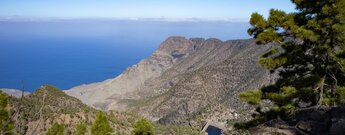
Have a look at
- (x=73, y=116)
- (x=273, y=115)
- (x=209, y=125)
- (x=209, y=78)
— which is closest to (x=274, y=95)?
(x=273, y=115)

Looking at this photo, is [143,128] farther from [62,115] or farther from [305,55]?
[62,115]

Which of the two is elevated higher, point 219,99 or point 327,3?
point 327,3

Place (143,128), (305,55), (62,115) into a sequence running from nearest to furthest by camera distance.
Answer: (305,55)
(143,128)
(62,115)

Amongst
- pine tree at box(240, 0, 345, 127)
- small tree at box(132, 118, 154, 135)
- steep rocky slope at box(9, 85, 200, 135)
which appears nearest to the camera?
pine tree at box(240, 0, 345, 127)

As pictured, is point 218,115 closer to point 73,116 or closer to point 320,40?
point 73,116

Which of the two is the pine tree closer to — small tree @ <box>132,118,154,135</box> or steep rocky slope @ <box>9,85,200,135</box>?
small tree @ <box>132,118,154,135</box>

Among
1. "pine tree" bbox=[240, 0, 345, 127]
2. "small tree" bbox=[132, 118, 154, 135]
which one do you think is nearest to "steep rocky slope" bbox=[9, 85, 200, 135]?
"small tree" bbox=[132, 118, 154, 135]

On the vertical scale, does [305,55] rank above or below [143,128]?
above

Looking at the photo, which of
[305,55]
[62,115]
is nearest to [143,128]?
[305,55]

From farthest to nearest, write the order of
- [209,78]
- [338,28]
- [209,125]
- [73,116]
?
[209,78]
[209,125]
[73,116]
[338,28]
